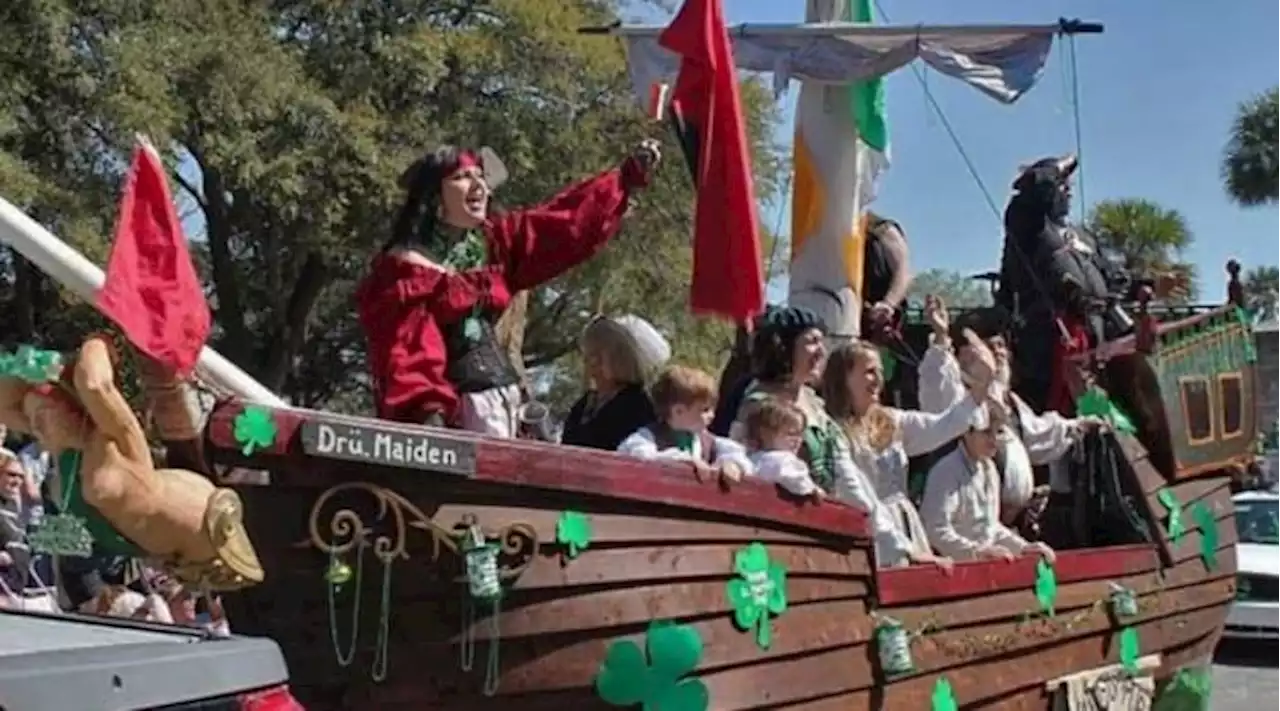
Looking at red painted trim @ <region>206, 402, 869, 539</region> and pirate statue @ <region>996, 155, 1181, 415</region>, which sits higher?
pirate statue @ <region>996, 155, 1181, 415</region>

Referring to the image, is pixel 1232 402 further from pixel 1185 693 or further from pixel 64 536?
pixel 64 536

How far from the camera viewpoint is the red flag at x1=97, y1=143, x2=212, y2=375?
162 inches

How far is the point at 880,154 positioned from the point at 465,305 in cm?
533

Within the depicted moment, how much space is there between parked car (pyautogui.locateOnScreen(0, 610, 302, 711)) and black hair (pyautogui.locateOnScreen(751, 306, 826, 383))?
310 centimetres

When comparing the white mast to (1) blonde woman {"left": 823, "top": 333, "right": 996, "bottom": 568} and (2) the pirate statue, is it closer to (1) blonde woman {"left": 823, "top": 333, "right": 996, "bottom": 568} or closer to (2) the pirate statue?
(2) the pirate statue

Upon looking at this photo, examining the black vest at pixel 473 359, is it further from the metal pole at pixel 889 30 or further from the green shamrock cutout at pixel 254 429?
the metal pole at pixel 889 30

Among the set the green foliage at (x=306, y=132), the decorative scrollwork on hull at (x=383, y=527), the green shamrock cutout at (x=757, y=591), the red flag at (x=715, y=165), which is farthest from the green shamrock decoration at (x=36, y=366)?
the green foliage at (x=306, y=132)

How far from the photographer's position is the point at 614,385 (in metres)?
5.81

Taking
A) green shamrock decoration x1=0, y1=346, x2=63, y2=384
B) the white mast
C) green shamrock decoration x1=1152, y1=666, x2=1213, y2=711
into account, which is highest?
the white mast

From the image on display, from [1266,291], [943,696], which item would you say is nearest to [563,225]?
[943,696]

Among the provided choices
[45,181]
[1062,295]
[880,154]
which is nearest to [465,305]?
[1062,295]

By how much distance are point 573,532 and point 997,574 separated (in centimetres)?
240

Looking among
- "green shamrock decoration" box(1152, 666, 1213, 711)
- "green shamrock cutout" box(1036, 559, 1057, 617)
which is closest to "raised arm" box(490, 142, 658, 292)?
"green shamrock cutout" box(1036, 559, 1057, 617)

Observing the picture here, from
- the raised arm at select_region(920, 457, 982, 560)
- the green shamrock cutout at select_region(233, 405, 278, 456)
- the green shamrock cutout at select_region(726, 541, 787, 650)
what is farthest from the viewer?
the raised arm at select_region(920, 457, 982, 560)
